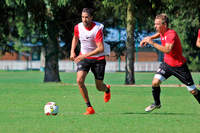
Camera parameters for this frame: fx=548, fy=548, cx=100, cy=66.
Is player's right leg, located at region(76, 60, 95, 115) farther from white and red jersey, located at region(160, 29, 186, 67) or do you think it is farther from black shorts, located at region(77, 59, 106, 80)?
white and red jersey, located at region(160, 29, 186, 67)

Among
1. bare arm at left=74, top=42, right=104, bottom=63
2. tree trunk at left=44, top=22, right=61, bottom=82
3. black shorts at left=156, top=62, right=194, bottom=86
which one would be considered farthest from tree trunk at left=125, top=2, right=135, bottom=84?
black shorts at left=156, top=62, right=194, bottom=86

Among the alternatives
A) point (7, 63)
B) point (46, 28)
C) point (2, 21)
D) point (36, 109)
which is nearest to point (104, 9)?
point (46, 28)

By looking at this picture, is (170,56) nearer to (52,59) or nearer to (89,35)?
(89,35)

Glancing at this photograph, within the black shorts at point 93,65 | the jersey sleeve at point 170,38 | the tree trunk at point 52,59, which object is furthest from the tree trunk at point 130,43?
the jersey sleeve at point 170,38

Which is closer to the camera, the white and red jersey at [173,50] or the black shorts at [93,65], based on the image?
the white and red jersey at [173,50]

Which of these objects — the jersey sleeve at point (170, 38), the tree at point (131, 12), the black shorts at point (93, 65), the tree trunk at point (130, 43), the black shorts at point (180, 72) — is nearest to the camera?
the jersey sleeve at point (170, 38)

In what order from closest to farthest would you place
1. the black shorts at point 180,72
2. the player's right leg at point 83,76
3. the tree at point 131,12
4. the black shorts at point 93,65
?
the black shorts at point 180,72, the player's right leg at point 83,76, the black shorts at point 93,65, the tree at point 131,12

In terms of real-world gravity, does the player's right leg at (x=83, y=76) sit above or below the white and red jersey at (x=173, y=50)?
below

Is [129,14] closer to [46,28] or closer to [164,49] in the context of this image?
[46,28]

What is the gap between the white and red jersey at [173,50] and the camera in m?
11.4

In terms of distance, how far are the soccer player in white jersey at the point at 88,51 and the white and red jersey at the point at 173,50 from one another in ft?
4.68

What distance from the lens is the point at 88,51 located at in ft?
40.3

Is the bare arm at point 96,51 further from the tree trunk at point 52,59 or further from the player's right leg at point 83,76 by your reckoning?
the tree trunk at point 52,59

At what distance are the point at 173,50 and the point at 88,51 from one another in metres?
1.93
